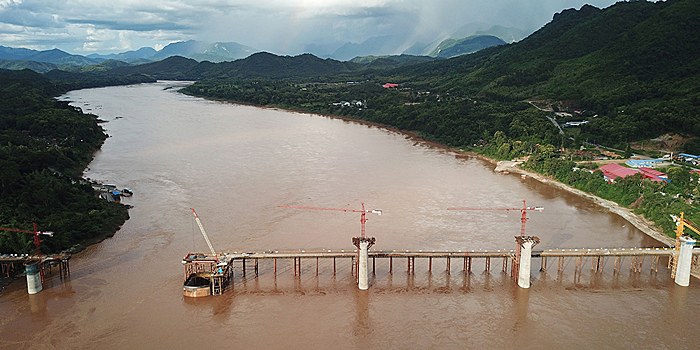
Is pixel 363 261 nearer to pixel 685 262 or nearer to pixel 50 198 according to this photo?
pixel 685 262

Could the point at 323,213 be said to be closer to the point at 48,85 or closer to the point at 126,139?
the point at 126,139

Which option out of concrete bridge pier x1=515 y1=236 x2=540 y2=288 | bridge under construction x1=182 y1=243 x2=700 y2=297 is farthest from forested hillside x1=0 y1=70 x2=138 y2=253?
concrete bridge pier x1=515 y1=236 x2=540 y2=288

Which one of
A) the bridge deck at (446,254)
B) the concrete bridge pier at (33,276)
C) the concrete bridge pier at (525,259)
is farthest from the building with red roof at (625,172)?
the concrete bridge pier at (33,276)

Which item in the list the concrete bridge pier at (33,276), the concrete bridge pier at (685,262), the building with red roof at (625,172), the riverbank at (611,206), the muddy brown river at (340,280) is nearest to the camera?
the muddy brown river at (340,280)

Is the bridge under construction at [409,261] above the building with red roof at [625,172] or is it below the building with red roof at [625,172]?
below

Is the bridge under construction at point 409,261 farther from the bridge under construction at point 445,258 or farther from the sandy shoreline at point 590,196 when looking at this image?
the sandy shoreline at point 590,196

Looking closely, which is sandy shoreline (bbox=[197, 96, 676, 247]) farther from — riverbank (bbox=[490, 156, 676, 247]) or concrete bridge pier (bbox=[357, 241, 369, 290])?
concrete bridge pier (bbox=[357, 241, 369, 290])

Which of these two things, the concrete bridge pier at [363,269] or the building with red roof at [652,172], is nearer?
the concrete bridge pier at [363,269]

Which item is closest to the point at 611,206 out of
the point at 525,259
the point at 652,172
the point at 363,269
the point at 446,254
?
the point at 652,172
